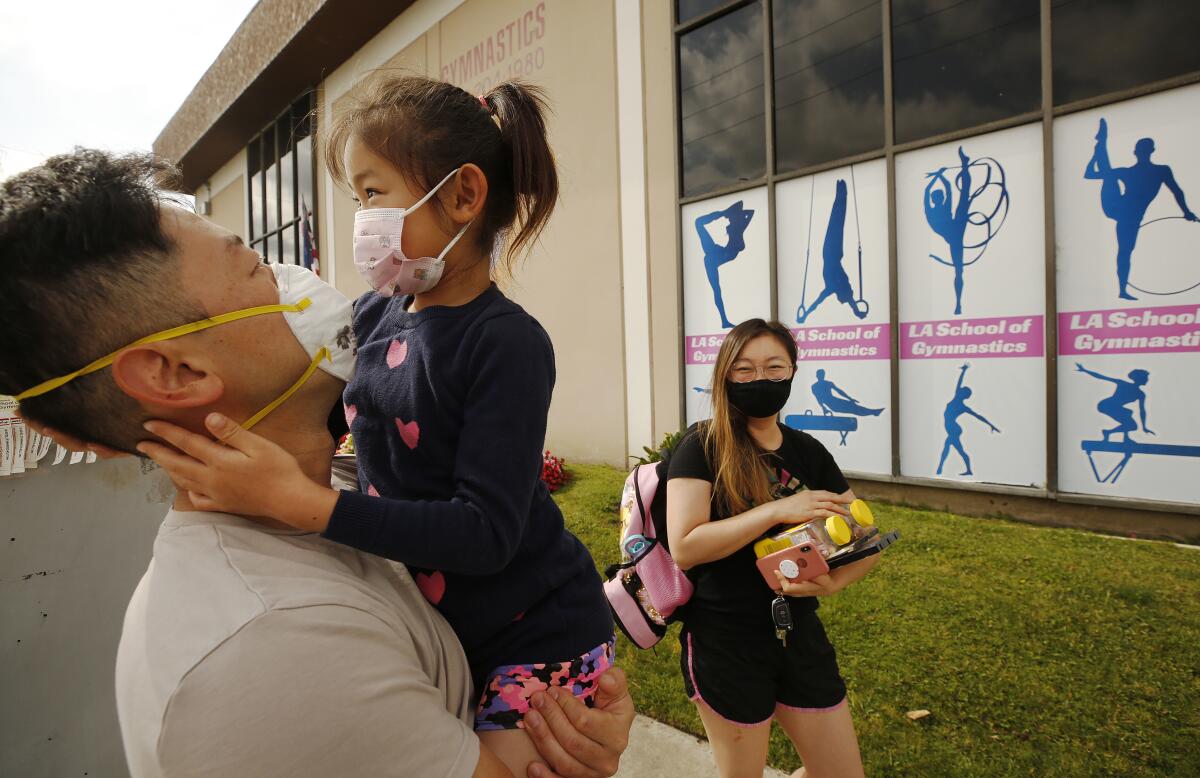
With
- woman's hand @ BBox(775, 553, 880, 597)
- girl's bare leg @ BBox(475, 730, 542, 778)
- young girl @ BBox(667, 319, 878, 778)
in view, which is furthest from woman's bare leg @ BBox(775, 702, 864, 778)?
girl's bare leg @ BBox(475, 730, 542, 778)

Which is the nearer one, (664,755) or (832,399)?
(664,755)

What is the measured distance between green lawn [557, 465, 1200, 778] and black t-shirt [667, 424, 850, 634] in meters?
1.13

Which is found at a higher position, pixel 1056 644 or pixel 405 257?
pixel 405 257

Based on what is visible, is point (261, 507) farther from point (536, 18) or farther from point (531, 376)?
point (536, 18)

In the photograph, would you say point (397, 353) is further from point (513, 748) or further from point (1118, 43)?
point (1118, 43)

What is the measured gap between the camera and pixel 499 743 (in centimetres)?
123

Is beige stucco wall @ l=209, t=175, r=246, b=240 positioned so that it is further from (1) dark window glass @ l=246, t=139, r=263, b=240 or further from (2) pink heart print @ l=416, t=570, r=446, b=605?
(2) pink heart print @ l=416, t=570, r=446, b=605

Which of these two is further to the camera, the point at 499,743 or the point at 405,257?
the point at 405,257

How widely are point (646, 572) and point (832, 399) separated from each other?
4.66 metres

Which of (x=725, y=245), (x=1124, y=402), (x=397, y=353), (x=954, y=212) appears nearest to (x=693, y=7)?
(x=725, y=245)

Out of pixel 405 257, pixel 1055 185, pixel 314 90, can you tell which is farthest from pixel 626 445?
pixel 314 90

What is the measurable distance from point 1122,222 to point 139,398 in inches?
251

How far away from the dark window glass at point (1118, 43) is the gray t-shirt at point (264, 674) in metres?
6.51

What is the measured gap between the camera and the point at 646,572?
8.57ft
